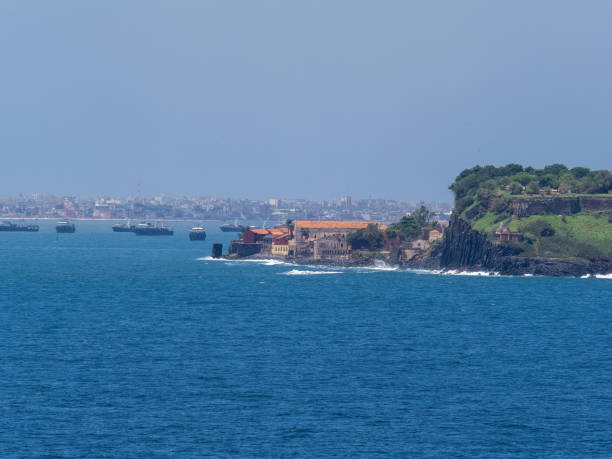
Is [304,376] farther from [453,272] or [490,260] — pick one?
[453,272]

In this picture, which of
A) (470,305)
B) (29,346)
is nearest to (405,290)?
(470,305)

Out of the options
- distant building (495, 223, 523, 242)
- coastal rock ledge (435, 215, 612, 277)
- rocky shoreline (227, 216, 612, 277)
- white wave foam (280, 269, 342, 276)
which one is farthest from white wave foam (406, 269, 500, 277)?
white wave foam (280, 269, 342, 276)

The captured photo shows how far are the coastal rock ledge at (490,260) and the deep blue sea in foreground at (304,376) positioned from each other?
3776 cm

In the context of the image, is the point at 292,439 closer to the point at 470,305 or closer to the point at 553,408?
the point at 553,408

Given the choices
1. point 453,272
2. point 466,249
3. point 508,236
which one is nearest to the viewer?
point 508,236

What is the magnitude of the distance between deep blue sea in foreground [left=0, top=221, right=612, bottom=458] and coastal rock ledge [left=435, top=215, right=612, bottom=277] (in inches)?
1487

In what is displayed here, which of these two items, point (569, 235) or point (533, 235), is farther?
point (533, 235)

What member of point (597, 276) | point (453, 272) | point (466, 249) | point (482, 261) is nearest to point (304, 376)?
point (597, 276)

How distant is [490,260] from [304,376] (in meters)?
111

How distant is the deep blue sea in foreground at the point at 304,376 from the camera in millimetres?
54375

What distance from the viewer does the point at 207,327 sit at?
322 feet

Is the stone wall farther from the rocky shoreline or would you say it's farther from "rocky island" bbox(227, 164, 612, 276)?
the rocky shoreline

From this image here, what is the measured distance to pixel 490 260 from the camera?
580ft

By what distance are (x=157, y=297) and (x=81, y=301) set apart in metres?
10.4
